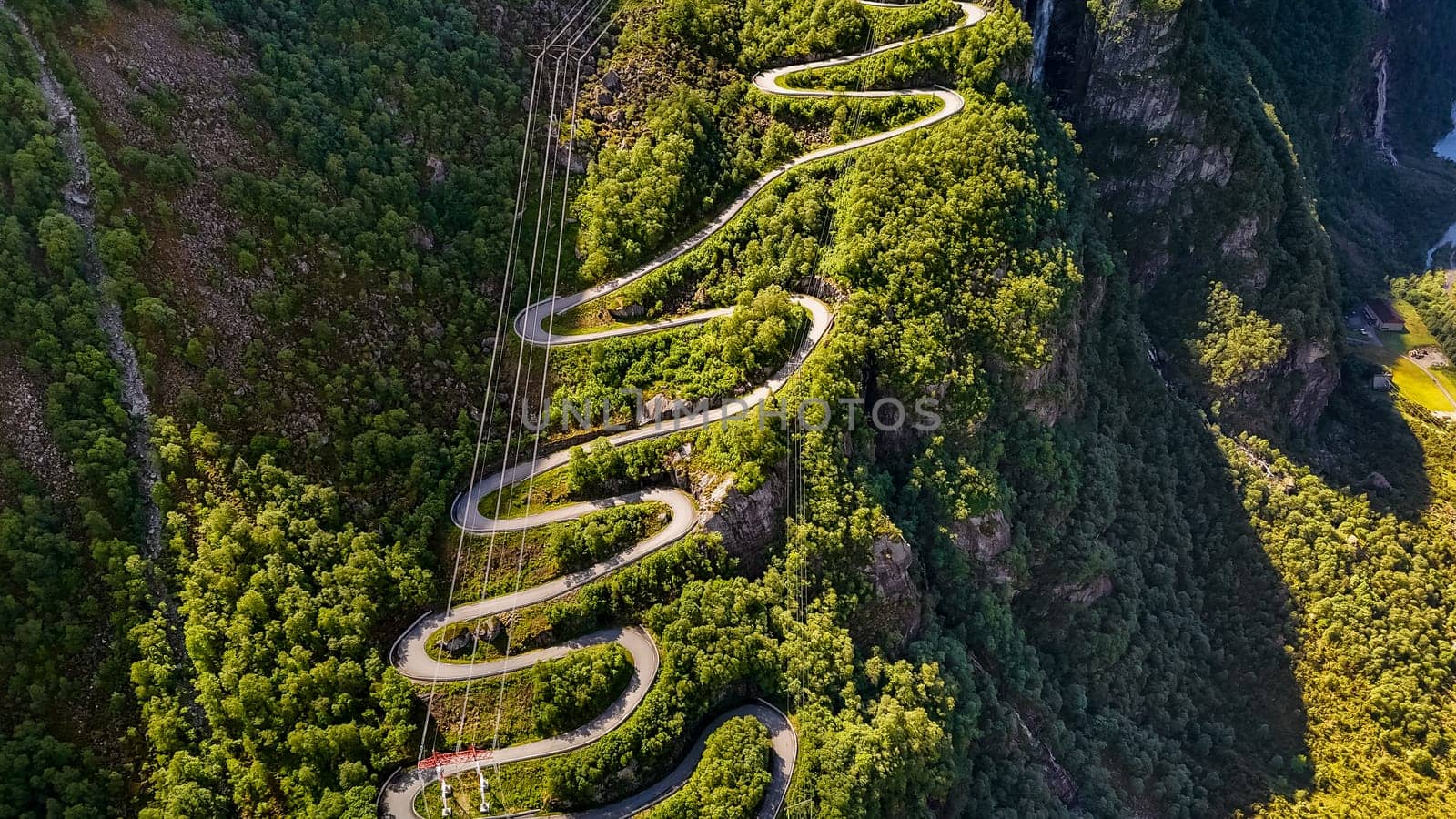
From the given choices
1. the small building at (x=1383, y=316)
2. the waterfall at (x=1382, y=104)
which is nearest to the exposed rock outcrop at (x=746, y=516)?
the small building at (x=1383, y=316)

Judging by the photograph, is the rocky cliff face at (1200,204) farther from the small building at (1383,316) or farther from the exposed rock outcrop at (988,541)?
the exposed rock outcrop at (988,541)

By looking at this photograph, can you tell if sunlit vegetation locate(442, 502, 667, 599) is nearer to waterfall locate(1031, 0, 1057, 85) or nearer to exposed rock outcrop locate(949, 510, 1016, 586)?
exposed rock outcrop locate(949, 510, 1016, 586)

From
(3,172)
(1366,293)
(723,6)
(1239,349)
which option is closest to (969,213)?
(723,6)

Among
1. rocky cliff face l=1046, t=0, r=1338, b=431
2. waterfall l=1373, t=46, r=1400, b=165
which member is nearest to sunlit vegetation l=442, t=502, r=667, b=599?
rocky cliff face l=1046, t=0, r=1338, b=431

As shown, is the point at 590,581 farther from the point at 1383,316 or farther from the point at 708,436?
the point at 1383,316

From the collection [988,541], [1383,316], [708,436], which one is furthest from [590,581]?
[1383,316]
